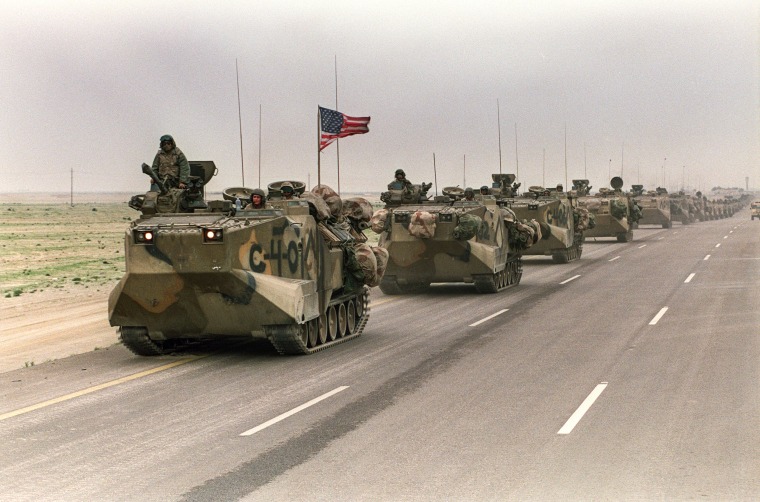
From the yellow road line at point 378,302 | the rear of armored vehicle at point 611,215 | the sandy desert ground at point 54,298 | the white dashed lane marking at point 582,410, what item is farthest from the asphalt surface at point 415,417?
the rear of armored vehicle at point 611,215

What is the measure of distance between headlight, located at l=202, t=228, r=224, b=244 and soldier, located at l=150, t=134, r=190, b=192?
2.19 m

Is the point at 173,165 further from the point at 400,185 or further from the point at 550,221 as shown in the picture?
the point at 550,221

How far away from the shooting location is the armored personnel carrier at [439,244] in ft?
86.3

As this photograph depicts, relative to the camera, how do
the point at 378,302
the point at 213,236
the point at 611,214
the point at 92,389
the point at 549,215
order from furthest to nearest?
1. the point at 611,214
2. the point at 549,215
3. the point at 378,302
4. the point at 213,236
5. the point at 92,389

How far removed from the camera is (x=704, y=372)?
14.1 metres

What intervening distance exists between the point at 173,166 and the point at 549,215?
22493 mm

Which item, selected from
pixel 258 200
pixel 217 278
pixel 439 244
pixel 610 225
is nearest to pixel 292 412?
pixel 217 278

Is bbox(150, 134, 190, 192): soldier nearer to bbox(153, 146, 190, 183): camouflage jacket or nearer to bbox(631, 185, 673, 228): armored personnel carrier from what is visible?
bbox(153, 146, 190, 183): camouflage jacket

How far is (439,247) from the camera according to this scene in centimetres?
2652

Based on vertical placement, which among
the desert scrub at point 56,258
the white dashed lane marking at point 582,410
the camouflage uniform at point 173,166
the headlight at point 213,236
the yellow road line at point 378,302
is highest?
the camouflage uniform at point 173,166

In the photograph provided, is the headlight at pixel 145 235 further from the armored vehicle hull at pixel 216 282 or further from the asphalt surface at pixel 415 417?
the asphalt surface at pixel 415 417

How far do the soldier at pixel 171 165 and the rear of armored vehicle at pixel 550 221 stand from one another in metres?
20.6

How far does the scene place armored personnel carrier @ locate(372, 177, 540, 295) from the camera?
26.3m

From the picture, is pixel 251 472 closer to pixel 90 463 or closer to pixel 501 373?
pixel 90 463
